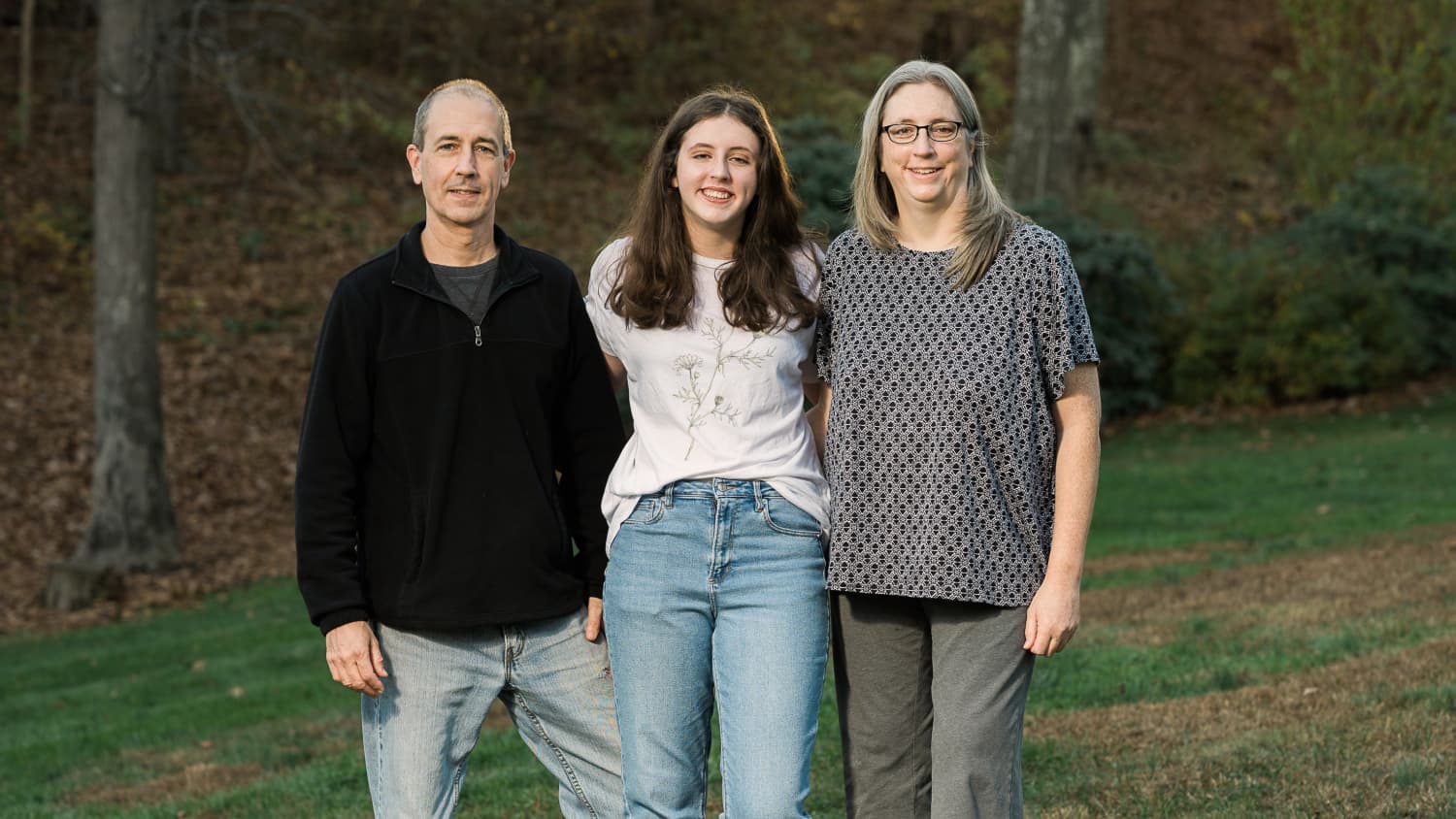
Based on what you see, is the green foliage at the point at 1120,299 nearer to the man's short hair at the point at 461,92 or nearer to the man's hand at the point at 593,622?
the man's short hair at the point at 461,92

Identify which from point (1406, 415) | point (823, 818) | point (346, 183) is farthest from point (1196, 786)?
point (346, 183)

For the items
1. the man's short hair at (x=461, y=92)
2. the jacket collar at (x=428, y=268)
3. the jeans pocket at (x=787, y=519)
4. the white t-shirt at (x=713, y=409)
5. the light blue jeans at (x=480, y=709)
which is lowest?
the light blue jeans at (x=480, y=709)

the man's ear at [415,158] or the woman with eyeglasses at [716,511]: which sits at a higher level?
the man's ear at [415,158]

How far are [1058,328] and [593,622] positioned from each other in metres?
1.24

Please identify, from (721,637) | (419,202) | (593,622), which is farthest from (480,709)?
(419,202)

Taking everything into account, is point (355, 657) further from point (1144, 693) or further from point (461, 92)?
point (1144, 693)

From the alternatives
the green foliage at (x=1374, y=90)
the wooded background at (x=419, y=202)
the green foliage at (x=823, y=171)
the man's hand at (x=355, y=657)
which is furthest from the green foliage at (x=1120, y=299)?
the man's hand at (x=355, y=657)

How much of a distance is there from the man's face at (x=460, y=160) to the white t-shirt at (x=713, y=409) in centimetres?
44

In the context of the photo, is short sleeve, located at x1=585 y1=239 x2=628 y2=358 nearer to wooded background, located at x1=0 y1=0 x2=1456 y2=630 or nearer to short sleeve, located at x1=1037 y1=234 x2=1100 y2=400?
short sleeve, located at x1=1037 y1=234 x2=1100 y2=400

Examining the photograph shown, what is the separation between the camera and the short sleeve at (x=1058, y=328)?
3.12 m

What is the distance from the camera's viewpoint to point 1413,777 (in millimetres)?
4547

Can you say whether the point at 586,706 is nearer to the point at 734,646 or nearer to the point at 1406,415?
the point at 734,646

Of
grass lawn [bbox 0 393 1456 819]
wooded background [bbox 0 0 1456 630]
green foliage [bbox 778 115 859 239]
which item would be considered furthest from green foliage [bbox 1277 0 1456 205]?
grass lawn [bbox 0 393 1456 819]

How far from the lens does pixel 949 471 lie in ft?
10.2
